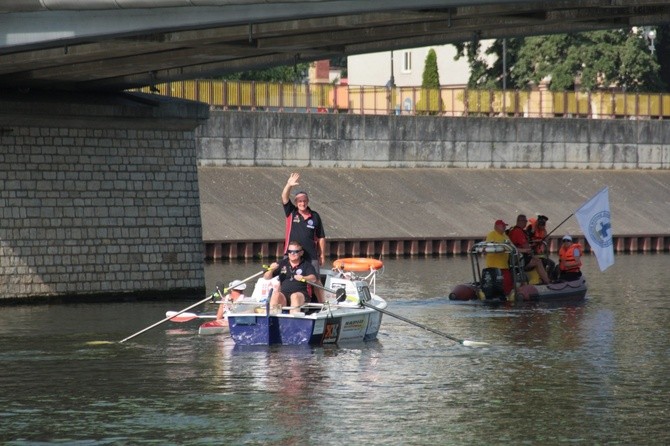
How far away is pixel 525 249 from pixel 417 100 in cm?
3681

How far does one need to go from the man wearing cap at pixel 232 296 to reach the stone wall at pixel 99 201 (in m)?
9.50

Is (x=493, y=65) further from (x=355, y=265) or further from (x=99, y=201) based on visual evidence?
(x=355, y=265)

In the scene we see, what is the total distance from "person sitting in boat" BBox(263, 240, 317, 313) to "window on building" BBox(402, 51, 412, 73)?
79.8m

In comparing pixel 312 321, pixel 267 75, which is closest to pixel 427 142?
pixel 267 75

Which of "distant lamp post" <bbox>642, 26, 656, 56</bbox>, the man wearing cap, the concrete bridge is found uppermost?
"distant lamp post" <bbox>642, 26, 656, 56</bbox>

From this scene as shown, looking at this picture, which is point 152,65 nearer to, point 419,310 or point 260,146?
point 419,310

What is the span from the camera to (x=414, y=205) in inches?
2699

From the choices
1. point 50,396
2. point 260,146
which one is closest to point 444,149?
point 260,146

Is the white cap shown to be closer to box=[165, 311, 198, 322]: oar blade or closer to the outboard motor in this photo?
box=[165, 311, 198, 322]: oar blade

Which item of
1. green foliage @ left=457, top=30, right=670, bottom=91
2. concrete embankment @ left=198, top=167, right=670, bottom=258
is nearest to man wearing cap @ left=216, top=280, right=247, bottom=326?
Result: concrete embankment @ left=198, top=167, right=670, bottom=258

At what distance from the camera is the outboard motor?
39969 mm

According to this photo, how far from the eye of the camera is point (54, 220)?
41.4 meters

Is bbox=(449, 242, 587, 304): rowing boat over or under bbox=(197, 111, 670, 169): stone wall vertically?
under

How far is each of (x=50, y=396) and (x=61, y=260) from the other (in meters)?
17.8
